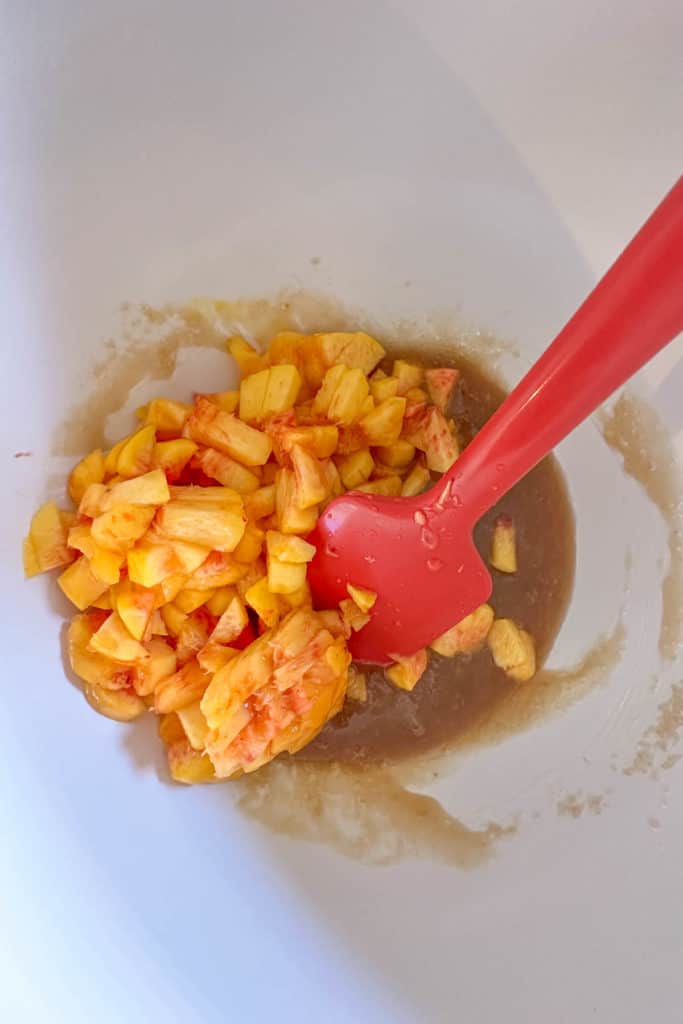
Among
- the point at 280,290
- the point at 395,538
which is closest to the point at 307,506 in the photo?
the point at 395,538

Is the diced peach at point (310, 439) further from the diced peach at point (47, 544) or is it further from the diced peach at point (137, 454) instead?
the diced peach at point (47, 544)

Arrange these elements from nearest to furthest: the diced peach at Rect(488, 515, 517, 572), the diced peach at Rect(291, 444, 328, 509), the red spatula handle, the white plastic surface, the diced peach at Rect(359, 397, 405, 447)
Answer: the red spatula handle → the white plastic surface → the diced peach at Rect(291, 444, 328, 509) → the diced peach at Rect(359, 397, 405, 447) → the diced peach at Rect(488, 515, 517, 572)

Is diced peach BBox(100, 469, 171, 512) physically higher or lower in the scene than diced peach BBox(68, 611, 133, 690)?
higher

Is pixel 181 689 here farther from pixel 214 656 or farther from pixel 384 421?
pixel 384 421

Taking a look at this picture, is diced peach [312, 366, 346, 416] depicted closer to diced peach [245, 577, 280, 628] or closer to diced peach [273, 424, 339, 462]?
diced peach [273, 424, 339, 462]

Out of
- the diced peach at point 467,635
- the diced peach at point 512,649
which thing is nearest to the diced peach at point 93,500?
the diced peach at point 467,635

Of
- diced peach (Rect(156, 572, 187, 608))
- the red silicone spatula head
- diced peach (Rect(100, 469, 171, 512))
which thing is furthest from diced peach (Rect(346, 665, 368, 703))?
diced peach (Rect(100, 469, 171, 512))

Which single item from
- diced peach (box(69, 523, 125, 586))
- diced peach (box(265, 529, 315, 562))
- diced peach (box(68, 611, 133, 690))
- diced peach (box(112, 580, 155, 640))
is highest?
diced peach (box(265, 529, 315, 562))
